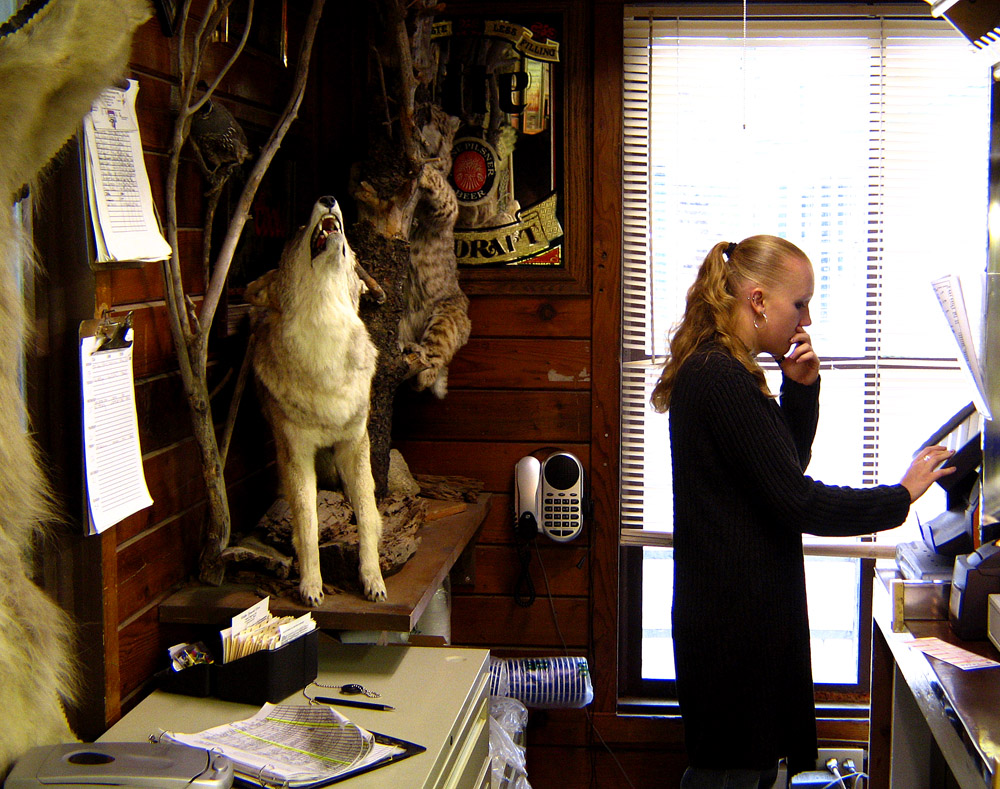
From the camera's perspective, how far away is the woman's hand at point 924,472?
184 centimetres

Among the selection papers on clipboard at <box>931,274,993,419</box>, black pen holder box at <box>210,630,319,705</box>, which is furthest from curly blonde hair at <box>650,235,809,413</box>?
black pen holder box at <box>210,630,319,705</box>

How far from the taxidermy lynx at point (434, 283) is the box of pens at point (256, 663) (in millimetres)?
971

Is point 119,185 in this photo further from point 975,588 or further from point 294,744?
point 975,588

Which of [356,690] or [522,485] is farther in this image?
Result: [522,485]

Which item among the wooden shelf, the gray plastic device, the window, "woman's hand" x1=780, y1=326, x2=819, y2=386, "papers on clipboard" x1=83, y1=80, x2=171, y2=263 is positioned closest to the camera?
the gray plastic device

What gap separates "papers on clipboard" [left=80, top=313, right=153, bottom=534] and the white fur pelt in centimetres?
32

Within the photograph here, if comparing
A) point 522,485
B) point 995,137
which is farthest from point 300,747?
point 995,137

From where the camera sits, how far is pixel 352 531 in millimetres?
1914

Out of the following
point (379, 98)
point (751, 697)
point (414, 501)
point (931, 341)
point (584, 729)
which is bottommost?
point (584, 729)

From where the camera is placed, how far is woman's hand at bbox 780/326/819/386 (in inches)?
81.7

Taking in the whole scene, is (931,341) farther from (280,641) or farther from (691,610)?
(280,641)

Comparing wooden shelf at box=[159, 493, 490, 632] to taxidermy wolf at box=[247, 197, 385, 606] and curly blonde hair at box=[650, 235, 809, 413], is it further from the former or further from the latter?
curly blonde hair at box=[650, 235, 809, 413]

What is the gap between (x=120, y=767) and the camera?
A: 3.84 feet

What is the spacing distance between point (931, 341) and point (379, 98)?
171cm
